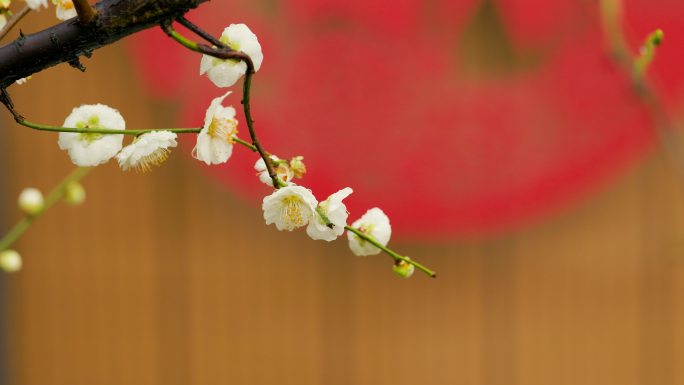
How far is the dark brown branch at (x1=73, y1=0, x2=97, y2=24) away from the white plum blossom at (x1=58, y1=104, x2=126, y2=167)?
4.8 inches

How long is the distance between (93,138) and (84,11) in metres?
0.14

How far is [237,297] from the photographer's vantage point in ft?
4.71

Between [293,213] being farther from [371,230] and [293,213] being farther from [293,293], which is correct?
[293,293]

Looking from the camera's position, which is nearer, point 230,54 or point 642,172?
point 230,54

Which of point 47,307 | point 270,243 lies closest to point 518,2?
point 270,243

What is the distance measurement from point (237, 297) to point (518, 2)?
75 cm

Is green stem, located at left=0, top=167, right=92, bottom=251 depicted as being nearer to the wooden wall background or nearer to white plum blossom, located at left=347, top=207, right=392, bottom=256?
white plum blossom, located at left=347, top=207, right=392, bottom=256

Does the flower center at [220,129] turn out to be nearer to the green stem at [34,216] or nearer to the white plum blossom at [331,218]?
the white plum blossom at [331,218]

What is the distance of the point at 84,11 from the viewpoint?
10.1 inches

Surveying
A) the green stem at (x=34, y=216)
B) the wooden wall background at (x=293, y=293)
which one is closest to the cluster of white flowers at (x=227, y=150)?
the green stem at (x=34, y=216)

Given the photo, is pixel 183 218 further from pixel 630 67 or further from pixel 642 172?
pixel 630 67

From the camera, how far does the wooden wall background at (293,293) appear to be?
1.41 m

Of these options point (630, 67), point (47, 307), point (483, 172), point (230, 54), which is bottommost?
point (230, 54)

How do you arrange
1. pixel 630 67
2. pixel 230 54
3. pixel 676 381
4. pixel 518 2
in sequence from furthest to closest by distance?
pixel 676 381, pixel 518 2, pixel 630 67, pixel 230 54
